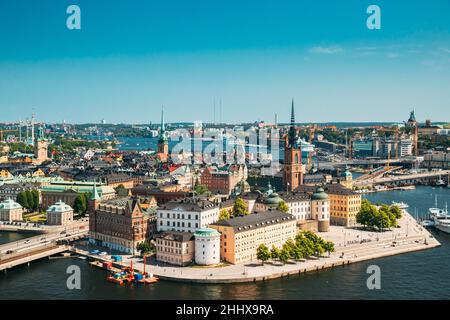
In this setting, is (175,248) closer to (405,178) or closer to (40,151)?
(405,178)

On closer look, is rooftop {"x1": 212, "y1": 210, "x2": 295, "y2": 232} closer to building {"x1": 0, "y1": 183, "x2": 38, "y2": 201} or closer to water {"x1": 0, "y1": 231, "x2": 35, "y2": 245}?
water {"x1": 0, "y1": 231, "x2": 35, "y2": 245}

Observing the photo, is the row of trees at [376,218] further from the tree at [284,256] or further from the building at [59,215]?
the building at [59,215]

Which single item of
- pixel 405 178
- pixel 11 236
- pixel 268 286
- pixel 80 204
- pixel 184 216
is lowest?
pixel 268 286

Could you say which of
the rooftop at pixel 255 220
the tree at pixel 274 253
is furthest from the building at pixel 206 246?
the tree at pixel 274 253

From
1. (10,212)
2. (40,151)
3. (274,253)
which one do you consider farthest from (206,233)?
(40,151)

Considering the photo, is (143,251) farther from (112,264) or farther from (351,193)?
(351,193)

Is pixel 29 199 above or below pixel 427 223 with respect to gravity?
above
